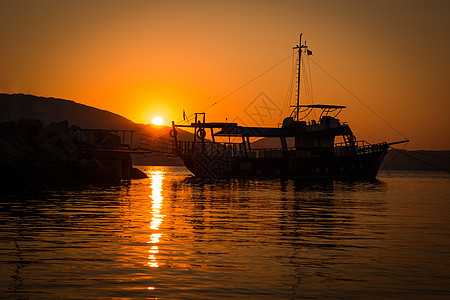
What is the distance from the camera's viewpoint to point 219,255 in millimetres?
13414

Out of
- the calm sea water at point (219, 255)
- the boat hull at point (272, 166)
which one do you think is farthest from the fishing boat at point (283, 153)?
the calm sea water at point (219, 255)

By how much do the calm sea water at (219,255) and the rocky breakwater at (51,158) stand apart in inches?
709

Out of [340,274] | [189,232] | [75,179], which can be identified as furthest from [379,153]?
[340,274]

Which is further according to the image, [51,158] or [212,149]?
[212,149]

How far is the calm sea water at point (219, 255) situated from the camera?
9938mm

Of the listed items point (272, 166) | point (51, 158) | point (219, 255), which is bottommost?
point (219, 255)

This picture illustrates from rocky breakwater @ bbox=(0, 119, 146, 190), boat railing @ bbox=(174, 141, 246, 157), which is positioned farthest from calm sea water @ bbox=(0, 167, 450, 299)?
boat railing @ bbox=(174, 141, 246, 157)

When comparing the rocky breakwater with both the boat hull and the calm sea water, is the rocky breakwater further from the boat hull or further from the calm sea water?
the calm sea water

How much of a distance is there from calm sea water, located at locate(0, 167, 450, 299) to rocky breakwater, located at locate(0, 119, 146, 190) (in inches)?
709

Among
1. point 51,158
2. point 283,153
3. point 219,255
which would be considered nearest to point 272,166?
point 283,153

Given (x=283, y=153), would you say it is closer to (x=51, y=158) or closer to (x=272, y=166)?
(x=272, y=166)

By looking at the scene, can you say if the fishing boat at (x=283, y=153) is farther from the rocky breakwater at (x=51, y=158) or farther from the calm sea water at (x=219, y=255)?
the calm sea water at (x=219, y=255)

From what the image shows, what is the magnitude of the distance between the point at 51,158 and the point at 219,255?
1465 inches

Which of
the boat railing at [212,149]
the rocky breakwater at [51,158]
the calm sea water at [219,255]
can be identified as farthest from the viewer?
the boat railing at [212,149]
